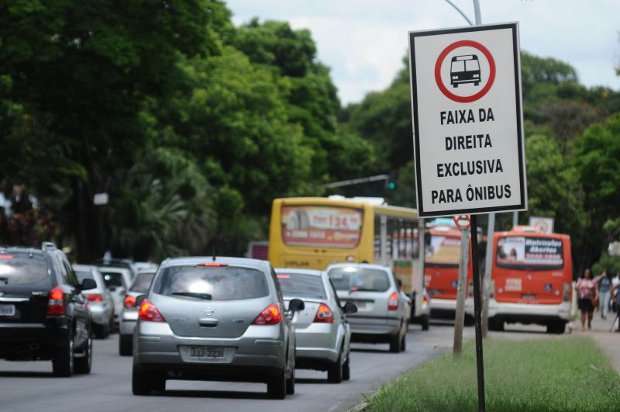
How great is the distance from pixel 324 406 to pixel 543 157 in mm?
69192

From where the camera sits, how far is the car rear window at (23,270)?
2172 centimetres

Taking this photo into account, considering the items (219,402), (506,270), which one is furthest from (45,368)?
(506,270)

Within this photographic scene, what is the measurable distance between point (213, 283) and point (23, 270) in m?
4.22

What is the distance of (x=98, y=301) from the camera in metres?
37.0

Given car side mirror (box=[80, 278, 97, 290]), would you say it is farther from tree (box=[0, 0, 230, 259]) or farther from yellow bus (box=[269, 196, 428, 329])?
yellow bus (box=[269, 196, 428, 329])

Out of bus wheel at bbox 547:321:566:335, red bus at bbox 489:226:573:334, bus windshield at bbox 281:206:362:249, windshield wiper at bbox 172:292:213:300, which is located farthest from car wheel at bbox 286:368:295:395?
bus wheel at bbox 547:321:566:335

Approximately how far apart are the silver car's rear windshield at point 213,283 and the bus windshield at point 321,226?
2379cm

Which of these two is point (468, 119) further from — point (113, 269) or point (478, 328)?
point (113, 269)

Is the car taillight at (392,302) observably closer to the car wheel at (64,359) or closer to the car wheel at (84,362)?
the car wheel at (84,362)

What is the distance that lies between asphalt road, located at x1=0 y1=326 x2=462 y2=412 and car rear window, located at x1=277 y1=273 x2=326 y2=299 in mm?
1200

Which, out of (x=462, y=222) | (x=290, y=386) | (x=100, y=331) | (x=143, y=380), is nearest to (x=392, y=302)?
(x=462, y=222)

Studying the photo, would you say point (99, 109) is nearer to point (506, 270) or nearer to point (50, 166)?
point (50, 166)

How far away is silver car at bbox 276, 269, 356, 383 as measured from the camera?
22.8m

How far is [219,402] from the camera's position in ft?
59.9
